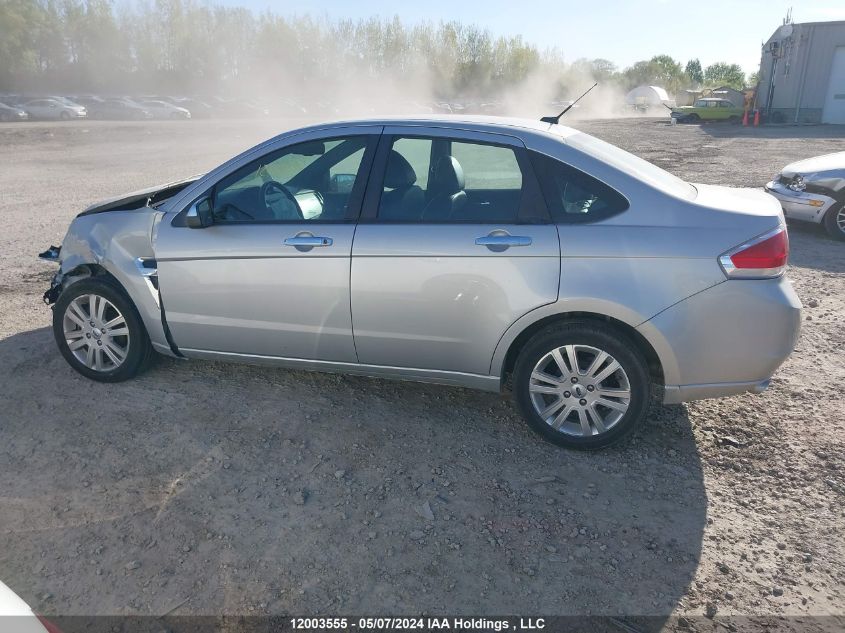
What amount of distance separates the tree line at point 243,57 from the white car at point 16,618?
70382 millimetres

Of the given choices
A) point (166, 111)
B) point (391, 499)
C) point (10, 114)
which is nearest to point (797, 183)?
point (391, 499)

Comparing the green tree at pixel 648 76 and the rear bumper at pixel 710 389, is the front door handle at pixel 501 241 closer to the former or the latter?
the rear bumper at pixel 710 389

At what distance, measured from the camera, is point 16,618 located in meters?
1.66

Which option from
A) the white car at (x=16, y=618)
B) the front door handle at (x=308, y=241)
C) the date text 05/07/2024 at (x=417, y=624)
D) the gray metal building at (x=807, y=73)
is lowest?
the date text 05/07/2024 at (x=417, y=624)

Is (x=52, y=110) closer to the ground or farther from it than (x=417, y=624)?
farther from it

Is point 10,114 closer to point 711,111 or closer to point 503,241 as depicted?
point 711,111

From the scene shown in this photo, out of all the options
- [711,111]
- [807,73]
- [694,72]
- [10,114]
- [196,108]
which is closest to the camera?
[807,73]

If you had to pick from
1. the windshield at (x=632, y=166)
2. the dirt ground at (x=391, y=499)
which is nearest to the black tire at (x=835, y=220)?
the dirt ground at (x=391, y=499)

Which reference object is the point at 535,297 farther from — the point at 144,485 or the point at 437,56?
the point at 437,56

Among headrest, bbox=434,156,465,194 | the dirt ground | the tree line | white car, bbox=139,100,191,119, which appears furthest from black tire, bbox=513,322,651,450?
the tree line

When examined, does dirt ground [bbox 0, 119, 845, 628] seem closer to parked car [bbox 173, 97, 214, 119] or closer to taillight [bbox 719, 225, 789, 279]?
taillight [bbox 719, 225, 789, 279]

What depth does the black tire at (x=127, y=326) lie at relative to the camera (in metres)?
4.34

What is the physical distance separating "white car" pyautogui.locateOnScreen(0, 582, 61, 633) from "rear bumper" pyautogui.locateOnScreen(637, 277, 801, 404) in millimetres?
2878

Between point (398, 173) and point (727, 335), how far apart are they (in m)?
2.06
